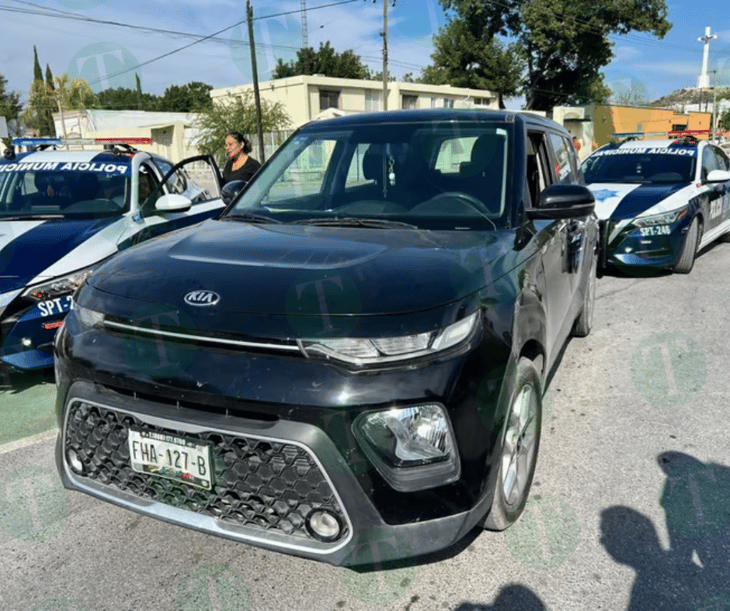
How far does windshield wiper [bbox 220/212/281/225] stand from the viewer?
322cm

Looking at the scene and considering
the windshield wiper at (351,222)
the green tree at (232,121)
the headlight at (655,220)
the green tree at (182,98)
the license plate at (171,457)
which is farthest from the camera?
the green tree at (182,98)

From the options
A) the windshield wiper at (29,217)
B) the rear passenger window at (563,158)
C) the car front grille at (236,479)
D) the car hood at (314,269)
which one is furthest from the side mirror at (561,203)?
the windshield wiper at (29,217)

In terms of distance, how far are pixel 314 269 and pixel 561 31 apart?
1758 inches

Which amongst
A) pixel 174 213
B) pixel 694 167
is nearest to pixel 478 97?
pixel 694 167

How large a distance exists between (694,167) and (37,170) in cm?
731

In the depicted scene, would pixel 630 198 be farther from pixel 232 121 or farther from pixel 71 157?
pixel 232 121

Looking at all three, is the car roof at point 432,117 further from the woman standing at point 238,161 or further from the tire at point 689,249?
the tire at point 689,249

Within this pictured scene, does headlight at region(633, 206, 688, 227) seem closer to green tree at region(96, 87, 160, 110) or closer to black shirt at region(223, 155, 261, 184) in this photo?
black shirt at region(223, 155, 261, 184)

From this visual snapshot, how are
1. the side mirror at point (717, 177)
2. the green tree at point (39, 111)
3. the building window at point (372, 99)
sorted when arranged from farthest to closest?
the building window at point (372, 99) < the green tree at point (39, 111) < the side mirror at point (717, 177)

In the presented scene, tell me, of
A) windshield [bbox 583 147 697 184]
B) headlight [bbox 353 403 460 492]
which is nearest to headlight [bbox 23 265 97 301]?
headlight [bbox 353 403 460 492]

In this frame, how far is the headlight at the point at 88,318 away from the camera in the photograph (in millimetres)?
2339

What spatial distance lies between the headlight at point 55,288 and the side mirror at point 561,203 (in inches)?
103

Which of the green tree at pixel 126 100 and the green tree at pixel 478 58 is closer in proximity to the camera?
the green tree at pixel 126 100

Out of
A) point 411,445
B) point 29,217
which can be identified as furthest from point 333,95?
point 411,445
